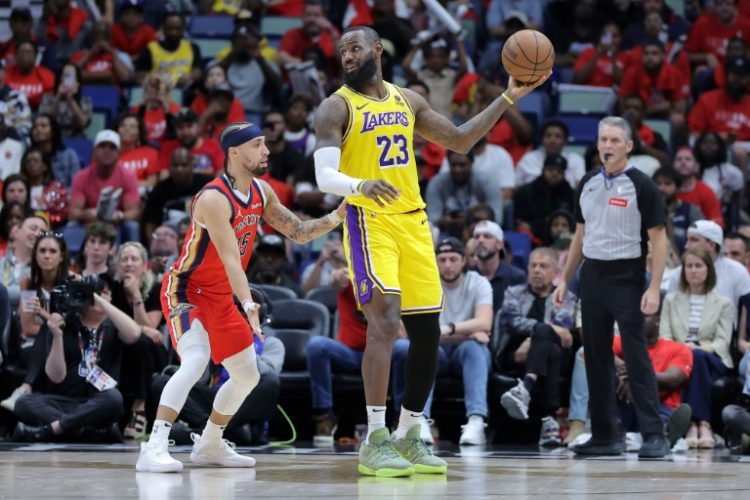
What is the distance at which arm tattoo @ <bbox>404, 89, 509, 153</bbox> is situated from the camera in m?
7.09

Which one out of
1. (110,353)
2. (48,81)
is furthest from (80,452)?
(48,81)

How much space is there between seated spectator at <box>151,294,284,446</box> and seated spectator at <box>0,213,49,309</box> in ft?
6.73

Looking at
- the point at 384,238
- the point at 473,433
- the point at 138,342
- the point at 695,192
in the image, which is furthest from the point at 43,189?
the point at 384,238

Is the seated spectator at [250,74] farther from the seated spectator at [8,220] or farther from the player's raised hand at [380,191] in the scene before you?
the player's raised hand at [380,191]

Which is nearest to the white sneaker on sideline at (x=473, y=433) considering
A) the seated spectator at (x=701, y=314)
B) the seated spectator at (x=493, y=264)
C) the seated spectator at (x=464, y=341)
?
the seated spectator at (x=464, y=341)

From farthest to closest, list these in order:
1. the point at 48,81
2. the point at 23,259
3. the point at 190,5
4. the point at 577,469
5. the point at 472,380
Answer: the point at 190,5, the point at 48,81, the point at 23,259, the point at 472,380, the point at 577,469

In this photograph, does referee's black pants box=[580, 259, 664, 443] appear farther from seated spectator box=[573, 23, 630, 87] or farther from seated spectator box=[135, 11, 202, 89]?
seated spectator box=[135, 11, 202, 89]

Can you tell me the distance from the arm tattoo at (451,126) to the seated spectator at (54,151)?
23.0ft

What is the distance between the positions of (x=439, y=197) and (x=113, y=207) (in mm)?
3121

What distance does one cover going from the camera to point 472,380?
31.9ft

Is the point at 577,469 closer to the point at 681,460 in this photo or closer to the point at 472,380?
→ the point at 681,460

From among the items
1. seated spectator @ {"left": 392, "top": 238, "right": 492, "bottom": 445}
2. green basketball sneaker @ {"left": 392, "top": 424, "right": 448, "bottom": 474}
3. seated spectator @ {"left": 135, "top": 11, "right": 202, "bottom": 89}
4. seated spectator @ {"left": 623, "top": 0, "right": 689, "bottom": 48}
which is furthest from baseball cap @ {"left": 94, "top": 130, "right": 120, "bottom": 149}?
green basketball sneaker @ {"left": 392, "top": 424, "right": 448, "bottom": 474}

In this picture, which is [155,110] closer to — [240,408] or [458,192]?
[458,192]

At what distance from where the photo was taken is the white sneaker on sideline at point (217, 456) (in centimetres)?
726
